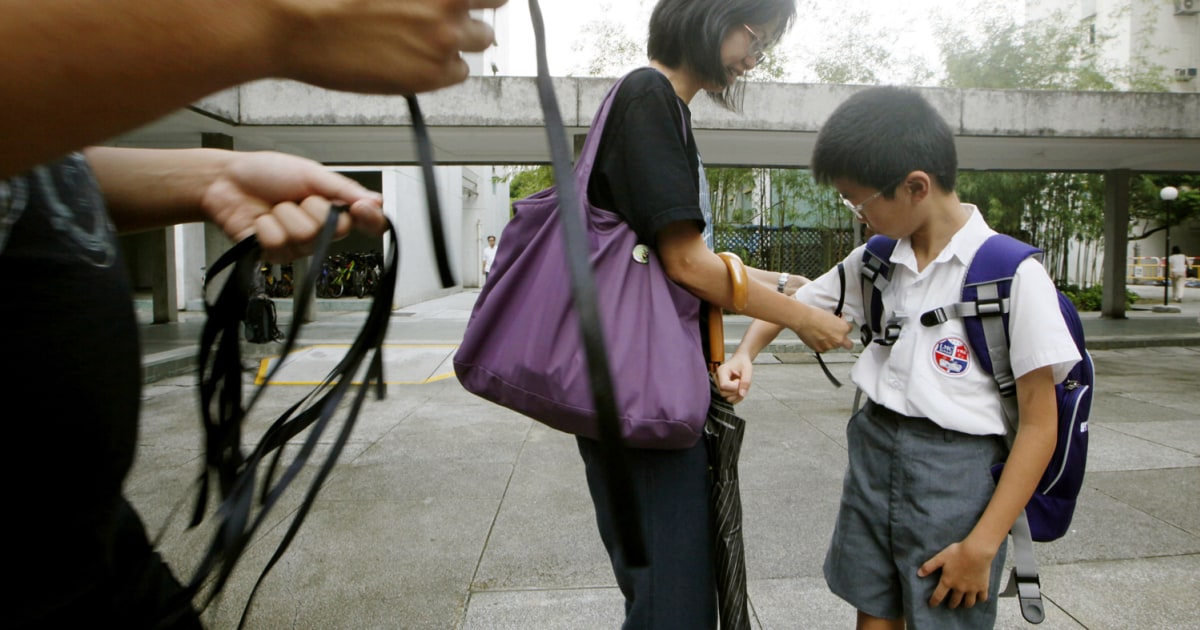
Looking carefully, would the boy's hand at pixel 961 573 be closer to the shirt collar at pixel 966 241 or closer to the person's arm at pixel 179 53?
the shirt collar at pixel 966 241

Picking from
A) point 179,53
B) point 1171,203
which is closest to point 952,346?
point 179,53

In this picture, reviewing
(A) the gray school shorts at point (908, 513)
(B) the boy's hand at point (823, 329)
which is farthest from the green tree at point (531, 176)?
(B) the boy's hand at point (823, 329)

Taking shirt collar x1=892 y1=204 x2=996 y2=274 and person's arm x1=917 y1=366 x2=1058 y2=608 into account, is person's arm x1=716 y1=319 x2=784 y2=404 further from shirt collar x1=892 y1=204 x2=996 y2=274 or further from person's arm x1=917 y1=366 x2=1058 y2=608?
person's arm x1=917 y1=366 x2=1058 y2=608

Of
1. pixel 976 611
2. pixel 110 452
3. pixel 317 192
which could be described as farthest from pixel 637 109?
pixel 976 611

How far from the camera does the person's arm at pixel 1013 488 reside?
1.45 metres

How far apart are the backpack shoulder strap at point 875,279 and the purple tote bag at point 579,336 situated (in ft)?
2.07

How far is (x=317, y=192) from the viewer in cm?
84

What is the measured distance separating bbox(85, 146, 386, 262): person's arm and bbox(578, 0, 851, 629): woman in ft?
1.85

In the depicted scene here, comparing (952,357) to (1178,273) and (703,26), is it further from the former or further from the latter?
(1178,273)

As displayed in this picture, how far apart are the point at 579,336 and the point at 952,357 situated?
2.83ft

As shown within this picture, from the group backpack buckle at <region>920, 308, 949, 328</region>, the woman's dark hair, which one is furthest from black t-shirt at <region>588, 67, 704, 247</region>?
backpack buckle at <region>920, 308, 949, 328</region>

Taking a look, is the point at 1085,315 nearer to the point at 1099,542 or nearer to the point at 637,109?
the point at 1099,542

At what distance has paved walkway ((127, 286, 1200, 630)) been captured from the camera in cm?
274

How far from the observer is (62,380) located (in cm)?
70
